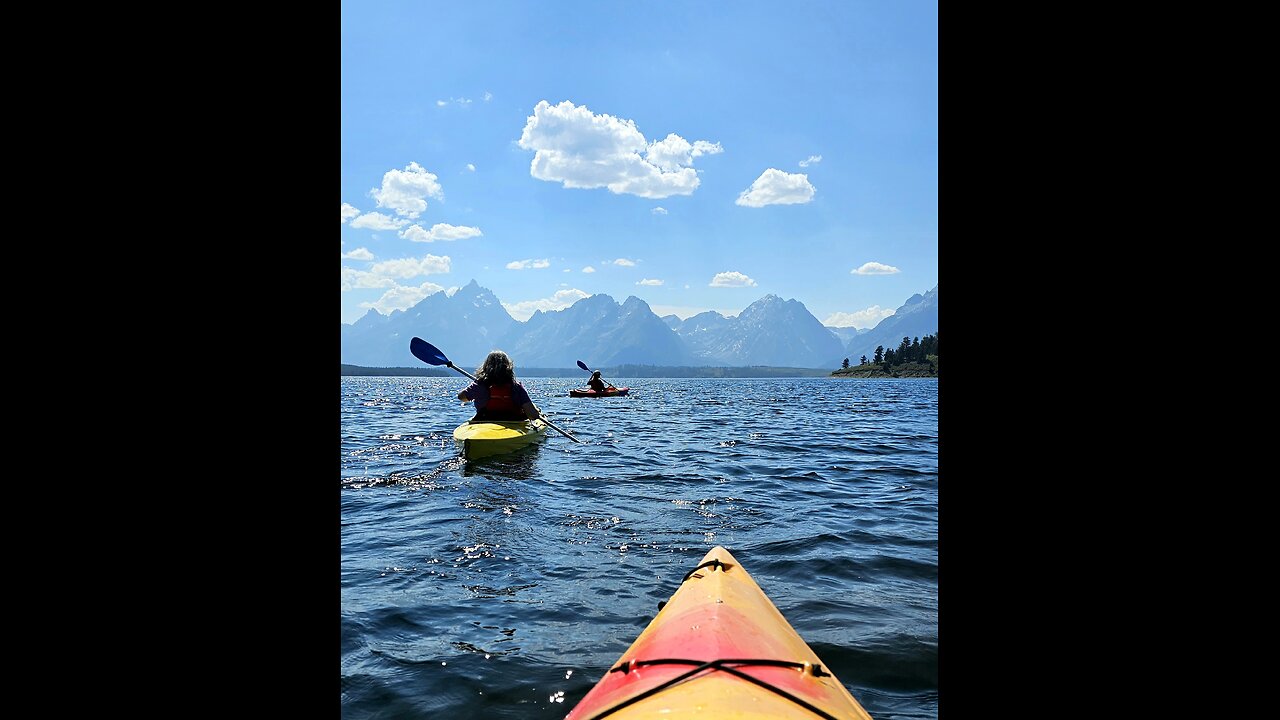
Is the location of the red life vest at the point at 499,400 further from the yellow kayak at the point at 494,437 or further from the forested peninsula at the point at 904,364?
the forested peninsula at the point at 904,364

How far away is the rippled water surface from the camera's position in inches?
172

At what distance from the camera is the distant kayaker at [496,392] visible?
13711 millimetres

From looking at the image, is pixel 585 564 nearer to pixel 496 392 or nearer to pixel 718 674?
pixel 718 674

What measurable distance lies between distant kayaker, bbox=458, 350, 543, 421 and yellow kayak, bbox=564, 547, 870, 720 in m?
10.2

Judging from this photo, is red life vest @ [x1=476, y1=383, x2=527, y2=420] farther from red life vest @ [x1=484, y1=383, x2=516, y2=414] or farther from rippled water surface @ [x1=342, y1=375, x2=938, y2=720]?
rippled water surface @ [x1=342, y1=375, x2=938, y2=720]
